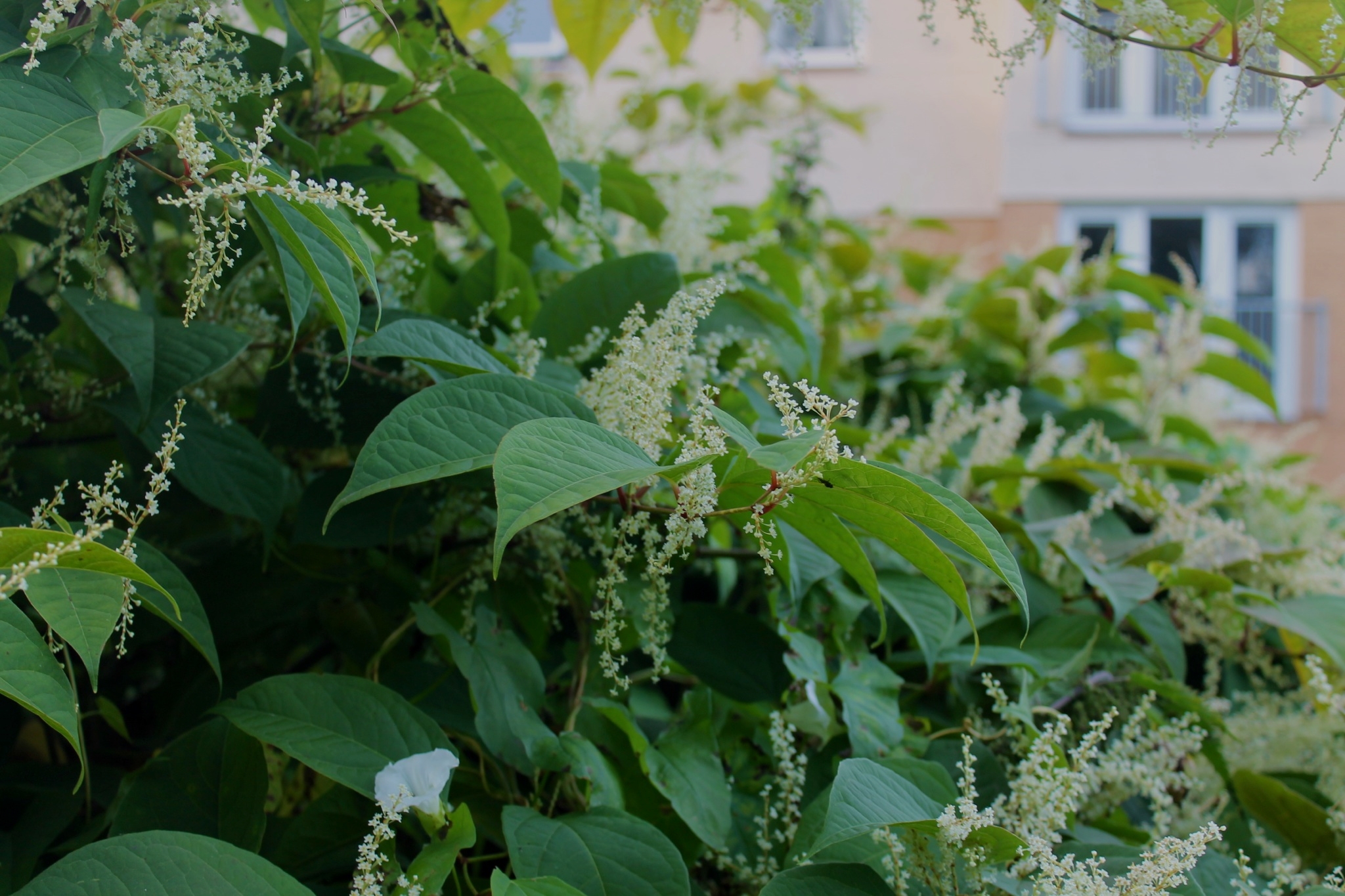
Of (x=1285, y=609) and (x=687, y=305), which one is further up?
(x=687, y=305)

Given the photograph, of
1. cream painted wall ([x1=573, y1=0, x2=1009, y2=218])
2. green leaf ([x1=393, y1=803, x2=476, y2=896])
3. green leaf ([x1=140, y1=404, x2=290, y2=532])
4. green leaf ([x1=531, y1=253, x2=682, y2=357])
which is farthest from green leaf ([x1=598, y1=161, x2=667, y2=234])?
cream painted wall ([x1=573, y1=0, x2=1009, y2=218])

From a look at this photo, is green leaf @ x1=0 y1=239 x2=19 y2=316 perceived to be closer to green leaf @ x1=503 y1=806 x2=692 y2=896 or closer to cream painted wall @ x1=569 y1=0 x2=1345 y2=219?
green leaf @ x1=503 y1=806 x2=692 y2=896

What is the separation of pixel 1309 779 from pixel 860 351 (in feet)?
2.99

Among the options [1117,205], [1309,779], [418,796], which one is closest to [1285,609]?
[1309,779]

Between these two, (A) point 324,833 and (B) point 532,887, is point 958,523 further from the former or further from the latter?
(A) point 324,833

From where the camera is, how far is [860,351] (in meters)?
1.59

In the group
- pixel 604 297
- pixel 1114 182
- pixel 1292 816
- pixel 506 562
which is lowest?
pixel 1292 816

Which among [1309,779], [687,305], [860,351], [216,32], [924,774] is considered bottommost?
[1309,779]

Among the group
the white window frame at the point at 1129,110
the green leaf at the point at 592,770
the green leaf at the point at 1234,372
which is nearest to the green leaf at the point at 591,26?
the green leaf at the point at 592,770

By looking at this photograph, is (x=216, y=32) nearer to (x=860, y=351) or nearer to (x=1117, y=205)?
(x=860, y=351)

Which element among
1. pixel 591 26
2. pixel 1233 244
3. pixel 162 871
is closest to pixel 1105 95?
pixel 1233 244

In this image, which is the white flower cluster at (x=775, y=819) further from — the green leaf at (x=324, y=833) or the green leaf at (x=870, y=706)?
the green leaf at (x=324, y=833)

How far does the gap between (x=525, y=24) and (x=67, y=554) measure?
78 cm

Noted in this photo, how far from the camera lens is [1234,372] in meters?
1.42
